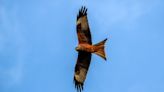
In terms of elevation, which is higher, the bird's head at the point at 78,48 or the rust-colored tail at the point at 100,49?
the bird's head at the point at 78,48

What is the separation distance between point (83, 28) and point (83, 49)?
3.47ft

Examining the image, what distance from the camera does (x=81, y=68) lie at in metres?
20.6

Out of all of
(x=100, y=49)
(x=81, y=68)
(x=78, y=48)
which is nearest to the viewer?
(x=100, y=49)

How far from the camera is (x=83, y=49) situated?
19562 mm

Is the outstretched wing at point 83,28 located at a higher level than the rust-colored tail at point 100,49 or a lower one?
higher

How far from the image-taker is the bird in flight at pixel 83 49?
19281 mm

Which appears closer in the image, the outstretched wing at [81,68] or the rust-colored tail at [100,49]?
the rust-colored tail at [100,49]

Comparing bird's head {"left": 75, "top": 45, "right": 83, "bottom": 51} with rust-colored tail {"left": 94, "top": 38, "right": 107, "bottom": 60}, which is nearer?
rust-colored tail {"left": 94, "top": 38, "right": 107, "bottom": 60}

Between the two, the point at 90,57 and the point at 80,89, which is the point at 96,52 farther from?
the point at 80,89

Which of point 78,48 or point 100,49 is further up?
point 78,48

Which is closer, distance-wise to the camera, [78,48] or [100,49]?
[100,49]

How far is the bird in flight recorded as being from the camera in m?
19.3

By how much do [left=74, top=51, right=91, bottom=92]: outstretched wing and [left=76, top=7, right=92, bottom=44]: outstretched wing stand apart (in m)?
0.63

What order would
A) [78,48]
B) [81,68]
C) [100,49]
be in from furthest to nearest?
[81,68], [78,48], [100,49]
